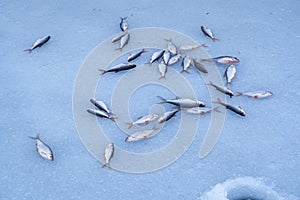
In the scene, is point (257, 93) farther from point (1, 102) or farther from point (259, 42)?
point (1, 102)

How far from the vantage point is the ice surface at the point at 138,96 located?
93.4 inches

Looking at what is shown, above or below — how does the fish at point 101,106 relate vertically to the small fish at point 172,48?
→ below

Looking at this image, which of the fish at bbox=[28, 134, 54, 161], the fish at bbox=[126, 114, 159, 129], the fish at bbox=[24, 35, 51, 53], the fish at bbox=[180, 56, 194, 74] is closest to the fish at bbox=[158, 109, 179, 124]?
the fish at bbox=[126, 114, 159, 129]

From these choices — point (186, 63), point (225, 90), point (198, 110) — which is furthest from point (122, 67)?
point (225, 90)

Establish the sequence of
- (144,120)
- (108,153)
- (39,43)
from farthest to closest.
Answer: (39,43), (144,120), (108,153)

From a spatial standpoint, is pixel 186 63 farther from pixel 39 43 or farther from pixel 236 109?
pixel 39 43

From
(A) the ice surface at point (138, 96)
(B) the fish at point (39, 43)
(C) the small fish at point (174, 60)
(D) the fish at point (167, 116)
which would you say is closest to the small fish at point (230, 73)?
(A) the ice surface at point (138, 96)

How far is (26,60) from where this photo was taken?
3.12 m

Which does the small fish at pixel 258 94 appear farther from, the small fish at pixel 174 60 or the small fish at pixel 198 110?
the small fish at pixel 174 60

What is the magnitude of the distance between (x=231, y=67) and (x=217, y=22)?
0.71 metres

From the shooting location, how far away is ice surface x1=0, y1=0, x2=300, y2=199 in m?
2.37

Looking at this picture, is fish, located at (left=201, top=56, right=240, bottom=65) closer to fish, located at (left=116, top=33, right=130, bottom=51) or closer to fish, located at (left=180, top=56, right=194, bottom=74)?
fish, located at (left=180, top=56, right=194, bottom=74)

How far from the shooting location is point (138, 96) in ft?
9.36

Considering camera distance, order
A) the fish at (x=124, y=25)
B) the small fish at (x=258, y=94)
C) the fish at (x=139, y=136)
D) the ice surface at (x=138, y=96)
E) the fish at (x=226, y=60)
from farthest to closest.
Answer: the fish at (x=124, y=25)
the fish at (x=226, y=60)
the small fish at (x=258, y=94)
the fish at (x=139, y=136)
the ice surface at (x=138, y=96)
